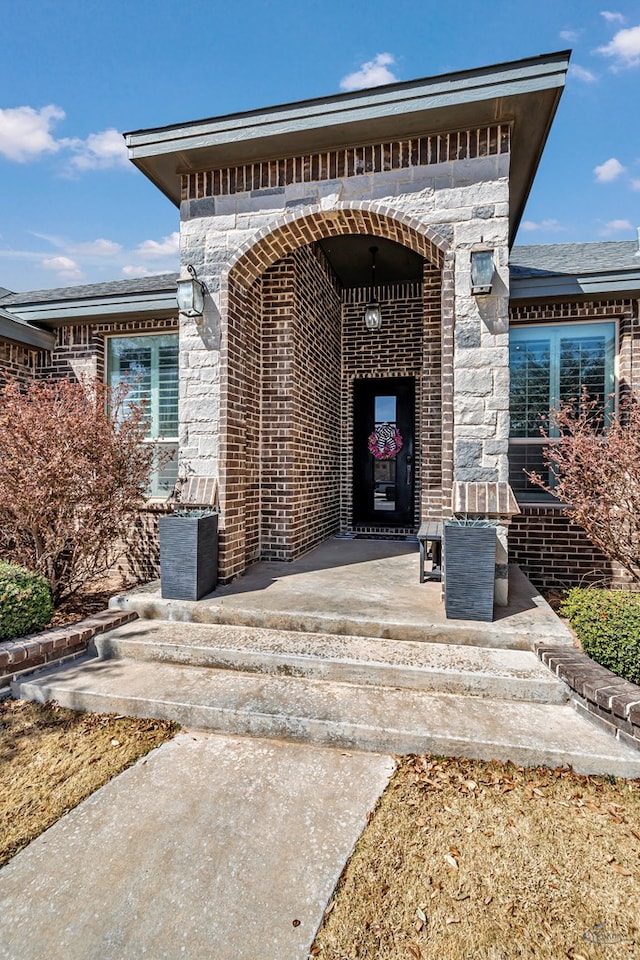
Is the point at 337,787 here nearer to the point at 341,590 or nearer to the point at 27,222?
the point at 341,590

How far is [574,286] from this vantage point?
15.8 feet

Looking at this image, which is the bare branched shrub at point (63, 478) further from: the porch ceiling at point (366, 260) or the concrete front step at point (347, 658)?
the porch ceiling at point (366, 260)

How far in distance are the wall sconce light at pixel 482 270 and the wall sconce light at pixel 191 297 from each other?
239cm

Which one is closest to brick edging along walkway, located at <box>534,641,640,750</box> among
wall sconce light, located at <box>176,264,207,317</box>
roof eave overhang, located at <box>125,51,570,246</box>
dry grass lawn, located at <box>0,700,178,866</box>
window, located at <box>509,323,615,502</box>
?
dry grass lawn, located at <box>0,700,178,866</box>

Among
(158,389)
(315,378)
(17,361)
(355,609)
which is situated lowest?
(355,609)

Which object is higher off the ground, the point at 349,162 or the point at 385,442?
the point at 349,162

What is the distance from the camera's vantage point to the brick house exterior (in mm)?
3646

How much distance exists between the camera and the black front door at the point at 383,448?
291 inches

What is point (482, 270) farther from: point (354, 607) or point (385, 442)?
point (385, 442)

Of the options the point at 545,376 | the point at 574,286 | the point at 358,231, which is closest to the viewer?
the point at 358,231

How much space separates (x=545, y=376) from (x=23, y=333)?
653 cm

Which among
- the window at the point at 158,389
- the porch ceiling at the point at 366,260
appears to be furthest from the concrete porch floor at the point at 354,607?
the porch ceiling at the point at 366,260

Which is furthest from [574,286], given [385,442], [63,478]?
[63,478]

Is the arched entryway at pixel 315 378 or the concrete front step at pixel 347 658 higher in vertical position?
the arched entryway at pixel 315 378
